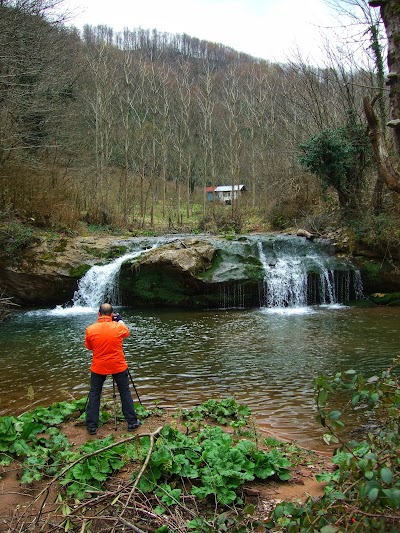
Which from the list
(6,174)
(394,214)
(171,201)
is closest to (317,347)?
(394,214)

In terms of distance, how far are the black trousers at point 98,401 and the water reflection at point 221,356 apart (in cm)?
126

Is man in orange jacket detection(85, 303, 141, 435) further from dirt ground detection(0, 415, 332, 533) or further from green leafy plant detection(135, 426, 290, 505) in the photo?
green leafy plant detection(135, 426, 290, 505)

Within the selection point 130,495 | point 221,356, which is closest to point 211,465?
point 130,495

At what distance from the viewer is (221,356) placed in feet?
30.3

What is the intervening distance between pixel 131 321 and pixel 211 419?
821 centimetres

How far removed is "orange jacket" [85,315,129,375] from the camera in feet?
17.3

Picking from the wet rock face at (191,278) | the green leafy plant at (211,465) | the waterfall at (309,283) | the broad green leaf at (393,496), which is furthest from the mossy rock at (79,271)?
the broad green leaf at (393,496)

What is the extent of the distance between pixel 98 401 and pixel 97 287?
1114cm

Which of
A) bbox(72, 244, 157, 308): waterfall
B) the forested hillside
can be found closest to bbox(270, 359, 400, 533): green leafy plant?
the forested hillside

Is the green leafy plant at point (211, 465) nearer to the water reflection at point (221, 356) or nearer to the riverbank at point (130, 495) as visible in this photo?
the riverbank at point (130, 495)

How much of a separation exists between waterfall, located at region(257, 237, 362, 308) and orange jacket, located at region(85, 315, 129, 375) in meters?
10.5

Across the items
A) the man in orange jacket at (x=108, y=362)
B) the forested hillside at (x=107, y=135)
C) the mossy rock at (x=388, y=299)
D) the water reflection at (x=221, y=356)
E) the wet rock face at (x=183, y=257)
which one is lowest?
the water reflection at (x=221, y=356)

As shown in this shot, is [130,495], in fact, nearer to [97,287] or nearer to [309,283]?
[309,283]

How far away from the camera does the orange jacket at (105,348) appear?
5266 millimetres
